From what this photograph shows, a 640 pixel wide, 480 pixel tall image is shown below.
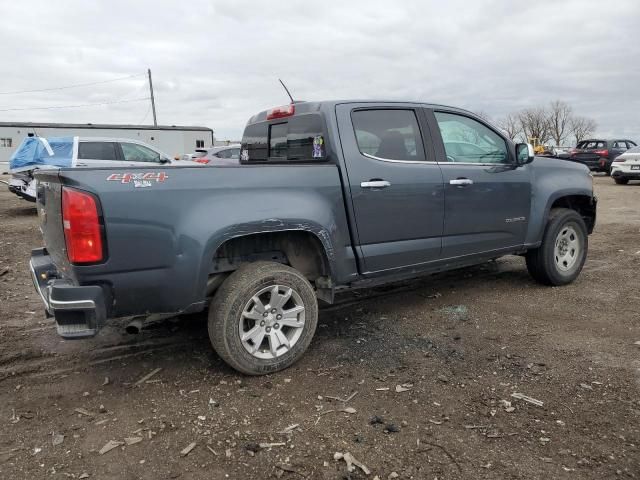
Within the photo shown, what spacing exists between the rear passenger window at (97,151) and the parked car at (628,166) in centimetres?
1650

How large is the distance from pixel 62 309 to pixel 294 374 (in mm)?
1548

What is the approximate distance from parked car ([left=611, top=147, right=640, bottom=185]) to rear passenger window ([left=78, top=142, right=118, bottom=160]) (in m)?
16.5

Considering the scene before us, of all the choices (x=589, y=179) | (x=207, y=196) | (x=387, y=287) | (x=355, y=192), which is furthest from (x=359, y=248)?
(x=589, y=179)

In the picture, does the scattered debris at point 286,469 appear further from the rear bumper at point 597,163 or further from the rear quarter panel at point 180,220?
the rear bumper at point 597,163

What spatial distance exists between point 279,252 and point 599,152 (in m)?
23.7

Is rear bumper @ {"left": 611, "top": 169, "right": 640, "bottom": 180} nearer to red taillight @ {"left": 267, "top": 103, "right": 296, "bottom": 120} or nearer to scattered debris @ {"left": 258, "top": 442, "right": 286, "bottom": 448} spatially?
red taillight @ {"left": 267, "top": 103, "right": 296, "bottom": 120}

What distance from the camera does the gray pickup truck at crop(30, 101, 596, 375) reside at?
9.70 ft

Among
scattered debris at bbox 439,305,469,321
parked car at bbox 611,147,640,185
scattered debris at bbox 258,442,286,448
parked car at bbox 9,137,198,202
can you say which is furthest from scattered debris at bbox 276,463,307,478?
parked car at bbox 611,147,640,185

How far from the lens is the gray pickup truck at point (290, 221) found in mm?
2957

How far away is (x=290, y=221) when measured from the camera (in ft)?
11.5

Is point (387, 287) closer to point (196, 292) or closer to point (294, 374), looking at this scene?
point (294, 374)

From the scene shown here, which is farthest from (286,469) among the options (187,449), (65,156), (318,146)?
(65,156)

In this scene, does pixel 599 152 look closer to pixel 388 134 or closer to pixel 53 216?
pixel 388 134

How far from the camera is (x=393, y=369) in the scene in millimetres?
3586
